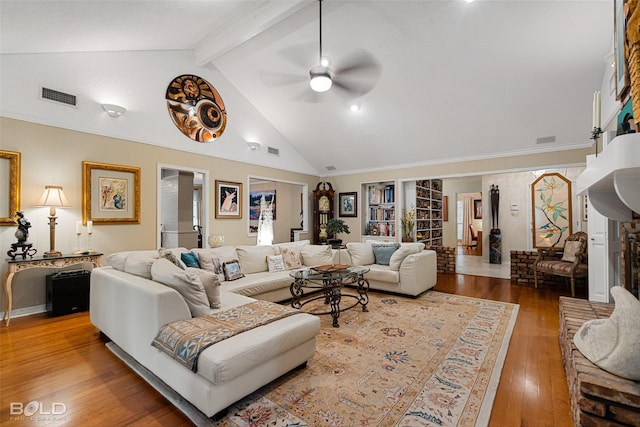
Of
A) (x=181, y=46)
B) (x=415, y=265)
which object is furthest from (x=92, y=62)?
(x=415, y=265)

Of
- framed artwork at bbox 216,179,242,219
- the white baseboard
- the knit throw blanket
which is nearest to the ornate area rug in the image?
the knit throw blanket

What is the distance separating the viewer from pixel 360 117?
554 centimetres

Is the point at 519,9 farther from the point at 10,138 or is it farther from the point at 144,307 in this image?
the point at 10,138

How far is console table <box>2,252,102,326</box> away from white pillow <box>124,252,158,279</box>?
1318 millimetres

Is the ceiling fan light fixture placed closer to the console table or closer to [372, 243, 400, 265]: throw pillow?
[372, 243, 400, 265]: throw pillow

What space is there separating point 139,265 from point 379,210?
585cm

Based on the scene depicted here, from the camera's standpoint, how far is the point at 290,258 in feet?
15.1

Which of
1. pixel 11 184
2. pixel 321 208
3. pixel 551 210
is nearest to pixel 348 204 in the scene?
pixel 321 208

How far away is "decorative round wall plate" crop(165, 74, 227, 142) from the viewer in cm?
484

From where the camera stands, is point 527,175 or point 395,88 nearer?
point 395,88

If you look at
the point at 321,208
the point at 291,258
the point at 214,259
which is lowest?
the point at 291,258

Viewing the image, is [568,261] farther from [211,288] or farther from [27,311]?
[27,311]

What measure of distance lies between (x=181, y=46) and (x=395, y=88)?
3.55m

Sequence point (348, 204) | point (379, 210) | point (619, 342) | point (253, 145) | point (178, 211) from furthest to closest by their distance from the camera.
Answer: point (348, 204) < point (379, 210) < point (178, 211) < point (253, 145) < point (619, 342)
